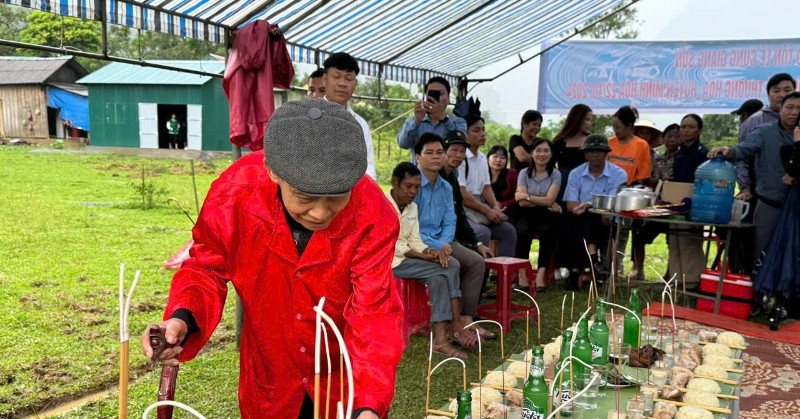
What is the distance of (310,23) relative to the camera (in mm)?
5551

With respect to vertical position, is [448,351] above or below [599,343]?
below

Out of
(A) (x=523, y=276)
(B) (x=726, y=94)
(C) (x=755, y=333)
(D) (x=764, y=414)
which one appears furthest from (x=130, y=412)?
(B) (x=726, y=94)

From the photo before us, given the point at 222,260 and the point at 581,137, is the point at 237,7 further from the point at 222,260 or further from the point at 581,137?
the point at 581,137

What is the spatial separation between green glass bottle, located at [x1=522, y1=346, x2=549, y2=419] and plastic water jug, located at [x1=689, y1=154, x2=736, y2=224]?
3.62 m

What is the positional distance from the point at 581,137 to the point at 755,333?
108 inches

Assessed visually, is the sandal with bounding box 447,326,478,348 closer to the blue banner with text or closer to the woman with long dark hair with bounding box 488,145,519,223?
the woman with long dark hair with bounding box 488,145,519,223

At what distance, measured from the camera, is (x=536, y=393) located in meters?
2.31

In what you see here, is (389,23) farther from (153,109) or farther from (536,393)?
(153,109)

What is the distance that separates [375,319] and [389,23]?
18.5 ft

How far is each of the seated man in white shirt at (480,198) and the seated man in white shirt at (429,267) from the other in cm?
141

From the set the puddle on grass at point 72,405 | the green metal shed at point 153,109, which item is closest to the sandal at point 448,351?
the puddle on grass at point 72,405

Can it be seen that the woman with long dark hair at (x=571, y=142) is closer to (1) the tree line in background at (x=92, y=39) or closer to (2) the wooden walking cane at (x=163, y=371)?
(2) the wooden walking cane at (x=163, y=371)

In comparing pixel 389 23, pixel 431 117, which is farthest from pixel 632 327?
pixel 389 23

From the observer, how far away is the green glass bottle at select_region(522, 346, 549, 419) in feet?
7.48
